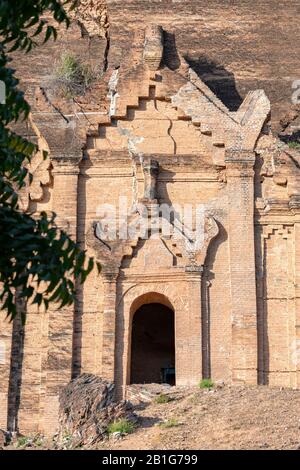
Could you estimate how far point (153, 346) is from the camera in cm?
2666

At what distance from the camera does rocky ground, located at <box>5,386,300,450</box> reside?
18.5 m

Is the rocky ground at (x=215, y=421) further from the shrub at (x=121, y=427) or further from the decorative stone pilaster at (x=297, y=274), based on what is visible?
the decorative stone pilaster at (x=297, y=274)

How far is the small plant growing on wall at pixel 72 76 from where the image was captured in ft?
83.5

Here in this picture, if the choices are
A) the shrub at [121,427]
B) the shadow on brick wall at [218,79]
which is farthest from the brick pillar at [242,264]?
the shrub at [121,427]

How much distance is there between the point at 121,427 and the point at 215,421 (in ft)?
5.78

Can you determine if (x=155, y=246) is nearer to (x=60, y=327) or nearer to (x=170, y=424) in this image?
(x=60, y=327)

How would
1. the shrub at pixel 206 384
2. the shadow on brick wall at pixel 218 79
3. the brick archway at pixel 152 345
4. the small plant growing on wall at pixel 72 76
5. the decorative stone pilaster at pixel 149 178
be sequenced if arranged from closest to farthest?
the shrub at pixel 206 384, the decorative stone pilaster at pixel 149 178, the small plant growing on wall at pixel 72 76, the brick archway at pixel 152 345, the shadow on brick wall at pixel 218 79

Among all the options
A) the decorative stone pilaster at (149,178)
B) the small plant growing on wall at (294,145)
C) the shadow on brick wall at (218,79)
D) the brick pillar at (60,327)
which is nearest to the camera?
the brick pillar at (60,327)

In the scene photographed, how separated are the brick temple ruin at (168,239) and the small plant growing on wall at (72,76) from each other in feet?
2.73

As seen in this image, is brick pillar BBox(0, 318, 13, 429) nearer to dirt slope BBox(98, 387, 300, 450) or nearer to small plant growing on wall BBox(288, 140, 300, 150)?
dirt slope BBox(98, 387, 300, 450)

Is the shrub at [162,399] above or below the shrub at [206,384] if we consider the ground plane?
below

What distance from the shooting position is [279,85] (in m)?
27.5

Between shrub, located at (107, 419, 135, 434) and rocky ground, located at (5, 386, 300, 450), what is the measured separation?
0.40 ft
